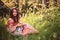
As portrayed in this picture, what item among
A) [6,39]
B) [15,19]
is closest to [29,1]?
[15,19]

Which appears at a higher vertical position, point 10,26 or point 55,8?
point 55,8

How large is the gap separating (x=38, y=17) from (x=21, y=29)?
18 centimetres

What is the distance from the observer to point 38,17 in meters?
1.91

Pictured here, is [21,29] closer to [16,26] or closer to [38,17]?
[16,26]

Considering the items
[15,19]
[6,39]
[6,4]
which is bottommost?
[6,39]

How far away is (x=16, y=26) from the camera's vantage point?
1936 millimetres

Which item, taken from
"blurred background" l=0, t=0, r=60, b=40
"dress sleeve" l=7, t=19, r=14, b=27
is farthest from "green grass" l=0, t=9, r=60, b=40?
"dress sleeve" l=7, t=19, r=14, b=27

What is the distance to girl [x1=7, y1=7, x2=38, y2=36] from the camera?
191cm

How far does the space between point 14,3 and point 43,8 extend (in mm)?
256

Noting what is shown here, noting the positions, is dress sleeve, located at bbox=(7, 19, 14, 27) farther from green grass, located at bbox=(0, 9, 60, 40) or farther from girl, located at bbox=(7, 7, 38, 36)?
green grass, located at bbox=(0, 9, 60, 40)

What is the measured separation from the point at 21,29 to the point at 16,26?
5cm

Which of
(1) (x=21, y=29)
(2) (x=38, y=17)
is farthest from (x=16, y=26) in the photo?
(2) (x=38, y=17)

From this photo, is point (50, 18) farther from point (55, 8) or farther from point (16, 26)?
point (16, 26)

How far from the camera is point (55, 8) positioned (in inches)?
75.3
